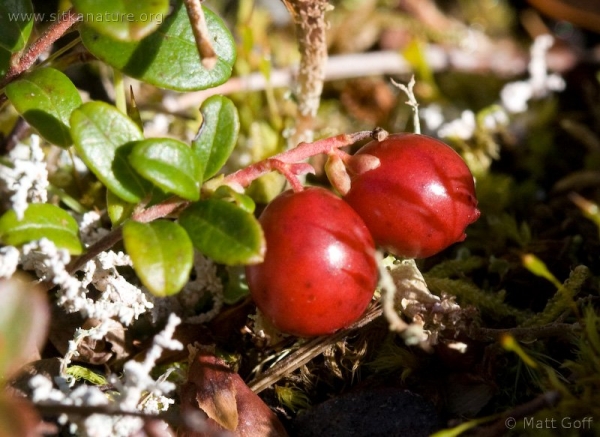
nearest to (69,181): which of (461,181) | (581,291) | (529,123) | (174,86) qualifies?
(174,86)

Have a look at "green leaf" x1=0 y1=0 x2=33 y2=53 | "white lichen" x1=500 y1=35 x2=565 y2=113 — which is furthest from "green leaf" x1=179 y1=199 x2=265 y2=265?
"white lichen" x1=500 y1=35 x2=565 y2=113

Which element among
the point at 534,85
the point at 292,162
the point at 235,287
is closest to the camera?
the point at 292,162

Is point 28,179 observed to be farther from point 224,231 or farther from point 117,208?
point 224,231

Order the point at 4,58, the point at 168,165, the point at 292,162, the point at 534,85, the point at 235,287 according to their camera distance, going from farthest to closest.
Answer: the point at 534,85 → the point at 235,287 → the point at 4,58 → the point at 292,162 → the point at 168,165

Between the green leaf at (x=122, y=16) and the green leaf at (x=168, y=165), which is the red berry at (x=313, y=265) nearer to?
the green leaf at (x=168, y=165)

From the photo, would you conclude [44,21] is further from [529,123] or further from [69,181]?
[529,123]

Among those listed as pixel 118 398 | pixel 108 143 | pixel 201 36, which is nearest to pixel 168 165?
pixel 108 143
